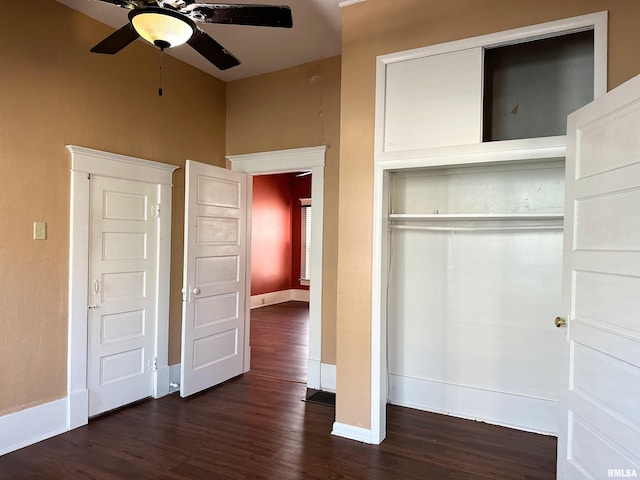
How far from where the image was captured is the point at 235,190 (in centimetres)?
418

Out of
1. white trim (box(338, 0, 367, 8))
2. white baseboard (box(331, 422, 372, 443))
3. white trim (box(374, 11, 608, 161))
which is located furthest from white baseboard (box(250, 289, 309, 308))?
white trim (box(338, 0, 367, 8))

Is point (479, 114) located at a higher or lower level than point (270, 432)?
higher

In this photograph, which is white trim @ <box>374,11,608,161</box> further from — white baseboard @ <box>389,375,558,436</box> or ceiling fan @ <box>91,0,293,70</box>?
white baseboard @ <box>389,375,558,436</box>

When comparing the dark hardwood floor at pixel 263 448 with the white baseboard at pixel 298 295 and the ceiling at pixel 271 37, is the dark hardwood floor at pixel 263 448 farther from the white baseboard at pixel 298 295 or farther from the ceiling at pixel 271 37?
the white baseboard at pixel 298 295

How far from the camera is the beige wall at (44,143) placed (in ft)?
9.09

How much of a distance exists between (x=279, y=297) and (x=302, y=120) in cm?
557

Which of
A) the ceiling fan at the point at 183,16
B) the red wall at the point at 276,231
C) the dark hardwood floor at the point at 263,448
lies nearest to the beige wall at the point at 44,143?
the dark hardwood floor at the point at 263,448

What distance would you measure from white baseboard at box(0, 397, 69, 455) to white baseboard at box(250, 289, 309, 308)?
202 inches

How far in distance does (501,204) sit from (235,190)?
96.7 inches

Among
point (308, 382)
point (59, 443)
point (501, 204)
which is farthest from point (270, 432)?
point (501, 204)

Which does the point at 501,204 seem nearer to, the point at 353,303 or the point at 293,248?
the point at 353,303

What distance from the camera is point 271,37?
139 inches

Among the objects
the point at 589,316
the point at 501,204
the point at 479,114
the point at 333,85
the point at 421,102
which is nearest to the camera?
the point at 589,316

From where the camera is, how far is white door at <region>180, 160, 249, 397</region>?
363 centimetres
